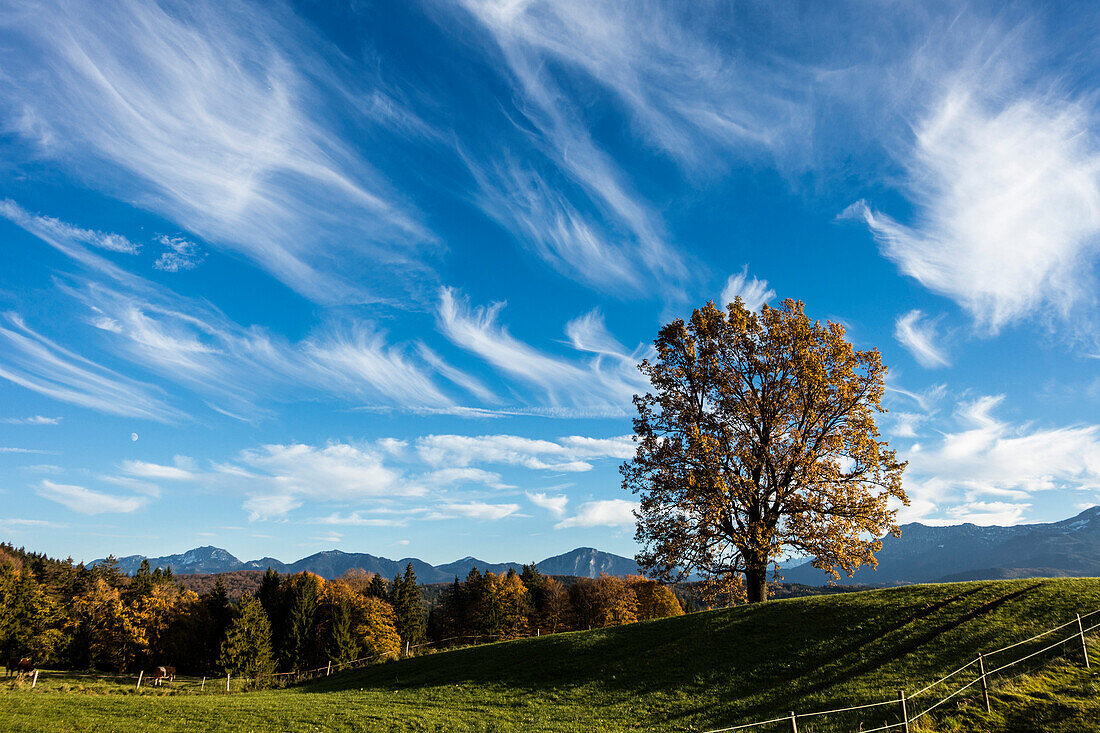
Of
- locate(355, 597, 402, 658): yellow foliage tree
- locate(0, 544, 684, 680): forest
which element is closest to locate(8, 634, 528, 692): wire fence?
locate(0, 544, 684, 680): forest

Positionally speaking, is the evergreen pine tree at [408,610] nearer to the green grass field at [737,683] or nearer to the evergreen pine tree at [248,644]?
the evergreen pine tree at [248,644]

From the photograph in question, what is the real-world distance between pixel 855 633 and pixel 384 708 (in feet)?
67.9

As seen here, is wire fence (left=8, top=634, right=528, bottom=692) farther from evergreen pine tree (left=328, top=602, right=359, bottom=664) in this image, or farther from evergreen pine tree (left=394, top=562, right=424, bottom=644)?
evergreen pine tree (left=394, top=562, right=424, bottom=644)

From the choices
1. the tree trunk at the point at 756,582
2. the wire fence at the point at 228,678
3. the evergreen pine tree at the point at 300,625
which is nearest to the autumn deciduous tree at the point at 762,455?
the tree trunk at the point at 756,582

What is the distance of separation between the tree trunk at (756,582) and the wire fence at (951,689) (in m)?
10.8

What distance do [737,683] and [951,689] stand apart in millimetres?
7107

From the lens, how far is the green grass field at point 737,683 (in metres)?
16.7

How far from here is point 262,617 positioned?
74.4 meters

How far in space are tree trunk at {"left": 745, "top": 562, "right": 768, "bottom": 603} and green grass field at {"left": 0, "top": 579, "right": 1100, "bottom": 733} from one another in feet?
3.71

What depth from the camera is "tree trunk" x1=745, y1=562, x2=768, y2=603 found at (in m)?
29.2

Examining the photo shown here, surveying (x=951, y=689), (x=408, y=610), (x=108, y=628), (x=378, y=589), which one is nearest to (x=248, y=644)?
(x=108, y=628)

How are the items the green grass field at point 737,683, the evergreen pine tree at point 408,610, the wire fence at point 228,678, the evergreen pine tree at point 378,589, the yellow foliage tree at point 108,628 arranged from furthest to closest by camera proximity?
the evergreen pine tree at point 378,589
the evergreen pine tree at point 408,610
the yellow foliage tree at point 108,628
the wire fence at point 228,678
the green grass field at point 737,683

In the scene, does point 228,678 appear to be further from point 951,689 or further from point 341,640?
point 951,689

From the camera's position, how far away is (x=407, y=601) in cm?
9581
